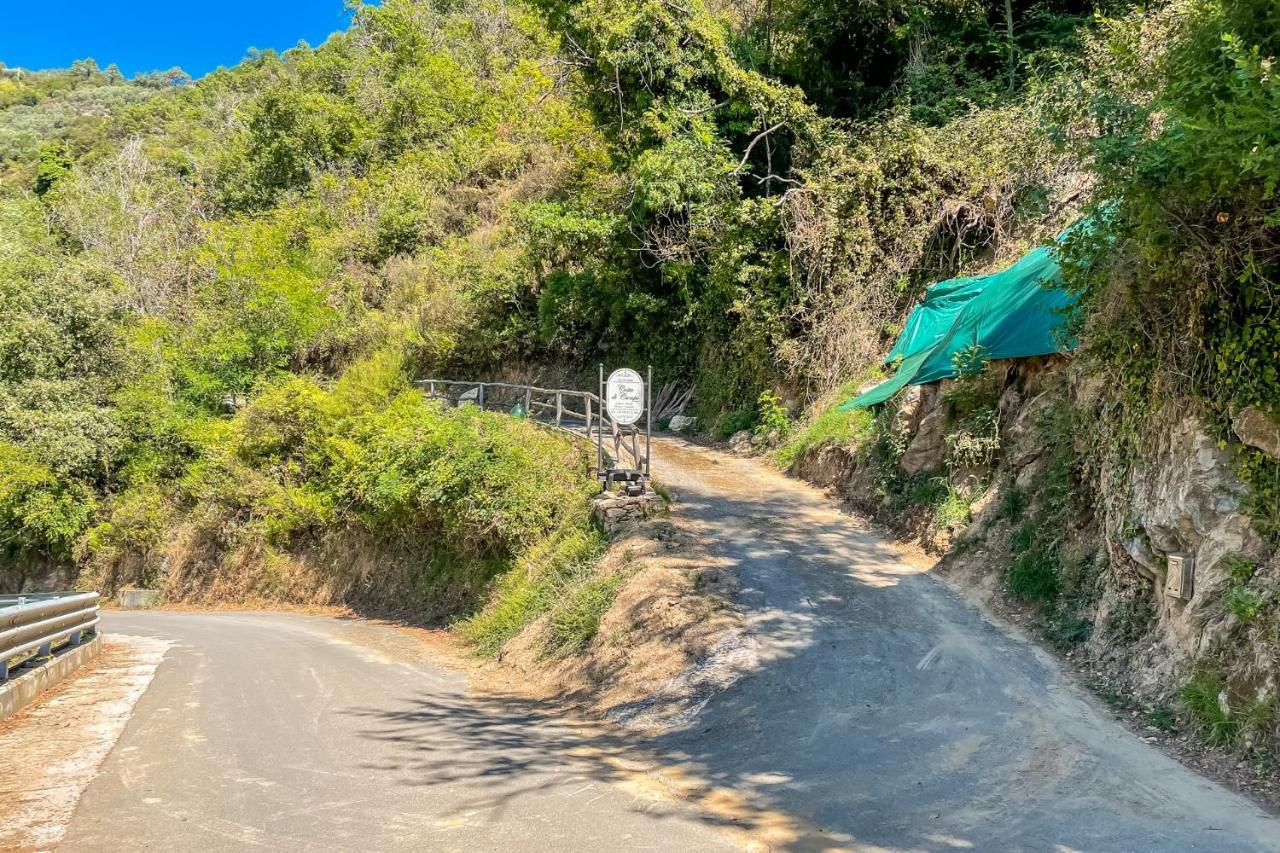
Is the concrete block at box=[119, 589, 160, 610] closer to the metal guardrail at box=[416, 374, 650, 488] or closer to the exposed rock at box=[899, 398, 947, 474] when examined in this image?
the metal guardrail at box=[416, 374, 650, 488]

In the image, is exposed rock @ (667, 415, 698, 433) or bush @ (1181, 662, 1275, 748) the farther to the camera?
exposed rock @ (667, 415, 698, 433)

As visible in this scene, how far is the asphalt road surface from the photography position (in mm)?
Result: 5223

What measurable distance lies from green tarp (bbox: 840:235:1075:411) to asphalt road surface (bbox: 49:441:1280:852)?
3563mm

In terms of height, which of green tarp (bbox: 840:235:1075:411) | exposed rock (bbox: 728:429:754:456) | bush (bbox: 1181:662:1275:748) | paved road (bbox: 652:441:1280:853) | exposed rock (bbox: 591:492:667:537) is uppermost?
green tarp (bbox: 840:235:1075:411)

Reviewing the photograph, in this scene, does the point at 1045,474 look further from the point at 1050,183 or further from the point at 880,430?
the point at 1050,183

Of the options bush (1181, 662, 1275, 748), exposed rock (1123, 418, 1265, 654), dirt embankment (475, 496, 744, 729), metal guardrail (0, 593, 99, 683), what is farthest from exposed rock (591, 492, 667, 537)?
bush (1181, 662, 1275, 748)

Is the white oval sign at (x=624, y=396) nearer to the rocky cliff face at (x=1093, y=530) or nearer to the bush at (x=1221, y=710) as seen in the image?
the rocky cliff face at (x=1093, y=530)

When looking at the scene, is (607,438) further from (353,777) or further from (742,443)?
(353,777)

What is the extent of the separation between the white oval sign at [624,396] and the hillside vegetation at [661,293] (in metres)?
2.30

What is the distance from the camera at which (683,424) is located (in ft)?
73.6

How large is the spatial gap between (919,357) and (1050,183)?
4.99 meters

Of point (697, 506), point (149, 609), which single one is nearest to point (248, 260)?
point (149, 609)

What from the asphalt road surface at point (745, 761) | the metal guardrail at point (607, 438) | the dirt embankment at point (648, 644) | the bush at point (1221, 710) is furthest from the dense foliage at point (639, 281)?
the asphalt road surface at point (745, 761)

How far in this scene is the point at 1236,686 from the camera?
247 inches
